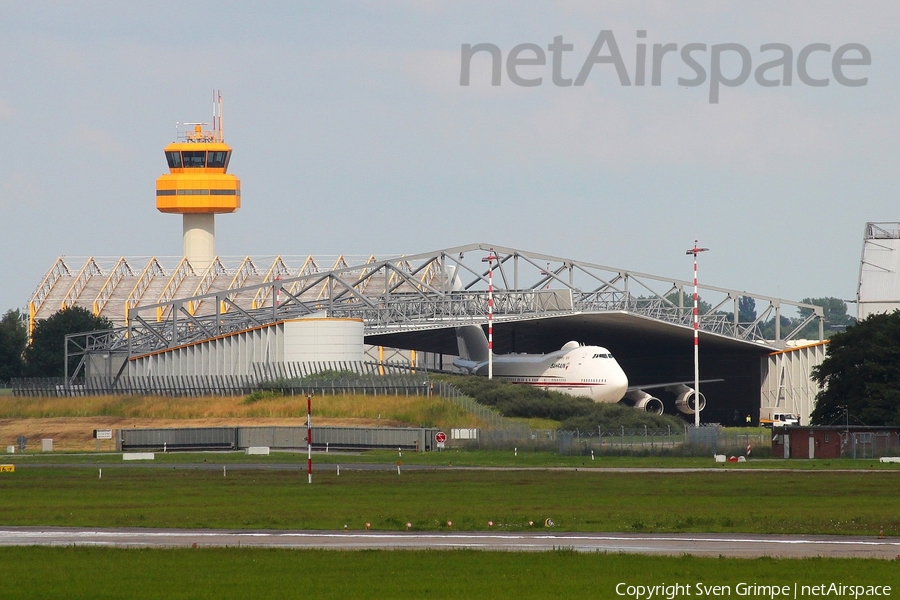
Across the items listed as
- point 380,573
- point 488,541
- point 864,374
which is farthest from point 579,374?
point 380,573

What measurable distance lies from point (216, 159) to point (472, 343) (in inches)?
1895

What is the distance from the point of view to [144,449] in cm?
7906

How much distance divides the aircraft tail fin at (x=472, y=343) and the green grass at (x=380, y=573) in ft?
318

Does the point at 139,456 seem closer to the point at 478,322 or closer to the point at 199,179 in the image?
the point at 478,322

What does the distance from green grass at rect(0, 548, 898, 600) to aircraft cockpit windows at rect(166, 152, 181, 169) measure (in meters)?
134

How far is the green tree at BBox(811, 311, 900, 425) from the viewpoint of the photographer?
232ft

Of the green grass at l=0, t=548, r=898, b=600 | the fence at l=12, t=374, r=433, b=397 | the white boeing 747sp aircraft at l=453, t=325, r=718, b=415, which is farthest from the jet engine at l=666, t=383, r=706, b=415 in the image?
the green grass at l=0, t=548, r=898, b=600

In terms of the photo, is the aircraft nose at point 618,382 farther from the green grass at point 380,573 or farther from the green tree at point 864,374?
the green grass at point 380,573

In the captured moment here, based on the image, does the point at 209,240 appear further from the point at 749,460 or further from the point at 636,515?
the point at 636,515

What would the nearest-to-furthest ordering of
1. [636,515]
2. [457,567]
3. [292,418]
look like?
[457,567] → [636,515] → [292,418]

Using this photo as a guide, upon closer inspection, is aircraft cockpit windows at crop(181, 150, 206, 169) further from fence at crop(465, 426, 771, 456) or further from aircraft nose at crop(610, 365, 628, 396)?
fence at crop(465, 426, 771, 456)

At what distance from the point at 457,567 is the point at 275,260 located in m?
133

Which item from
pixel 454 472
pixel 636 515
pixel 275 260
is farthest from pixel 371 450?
pixel 275 260

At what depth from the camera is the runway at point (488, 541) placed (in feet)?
87.8
